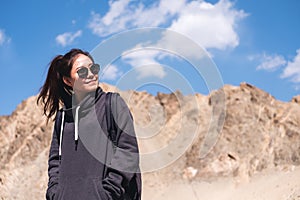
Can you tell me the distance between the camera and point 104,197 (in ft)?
7.30

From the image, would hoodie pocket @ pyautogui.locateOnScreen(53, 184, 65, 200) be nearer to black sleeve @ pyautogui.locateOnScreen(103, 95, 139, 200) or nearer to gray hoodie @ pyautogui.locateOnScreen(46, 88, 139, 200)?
gray hoodie @ pyautogui.locateOnScreen(46, 88, 139, 200)

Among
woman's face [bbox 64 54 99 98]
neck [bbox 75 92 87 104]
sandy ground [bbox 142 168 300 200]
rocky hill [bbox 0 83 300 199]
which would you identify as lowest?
neck [bbox 75 92 87 104]

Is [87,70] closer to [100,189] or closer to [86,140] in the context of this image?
[86,140]

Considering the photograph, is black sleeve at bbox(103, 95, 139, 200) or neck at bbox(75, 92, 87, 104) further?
neck at bbox(75, 92, 87, 104)

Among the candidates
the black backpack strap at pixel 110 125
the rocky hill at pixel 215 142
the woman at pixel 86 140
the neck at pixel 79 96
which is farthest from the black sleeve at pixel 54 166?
the rocky hill at pixel 215 142

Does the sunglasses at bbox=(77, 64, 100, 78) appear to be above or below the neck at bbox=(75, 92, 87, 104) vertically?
above

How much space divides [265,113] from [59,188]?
24.3 meters

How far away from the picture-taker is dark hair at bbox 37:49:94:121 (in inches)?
100

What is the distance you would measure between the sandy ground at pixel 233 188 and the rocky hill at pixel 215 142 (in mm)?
456

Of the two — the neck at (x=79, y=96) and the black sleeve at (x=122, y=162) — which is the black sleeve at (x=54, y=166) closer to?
the neck at (x=79, y=96)

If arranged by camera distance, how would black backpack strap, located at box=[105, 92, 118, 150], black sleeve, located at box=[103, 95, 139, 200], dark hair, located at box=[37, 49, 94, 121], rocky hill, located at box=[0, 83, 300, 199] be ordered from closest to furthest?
black sleeve, located at box=[103, 95, 139, 200] < black backpack strap, located at box=[105, 92, 118, 150] < dark hair, located at box=[37, 49, 94, 121] < rocky hill, located at box=[0, 83, 300, 199]

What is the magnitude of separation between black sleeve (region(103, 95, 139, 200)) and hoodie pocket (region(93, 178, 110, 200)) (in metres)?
0.02

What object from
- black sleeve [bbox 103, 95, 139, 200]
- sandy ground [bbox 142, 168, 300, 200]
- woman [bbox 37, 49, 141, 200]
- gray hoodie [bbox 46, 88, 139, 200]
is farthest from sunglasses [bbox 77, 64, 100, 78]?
sandy ground [bbox 142, 168, 300, 200]

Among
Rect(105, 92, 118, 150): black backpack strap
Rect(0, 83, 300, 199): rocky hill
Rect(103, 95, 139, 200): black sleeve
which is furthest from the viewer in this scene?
Rect(0, 83, 300, 199): rocky hill
